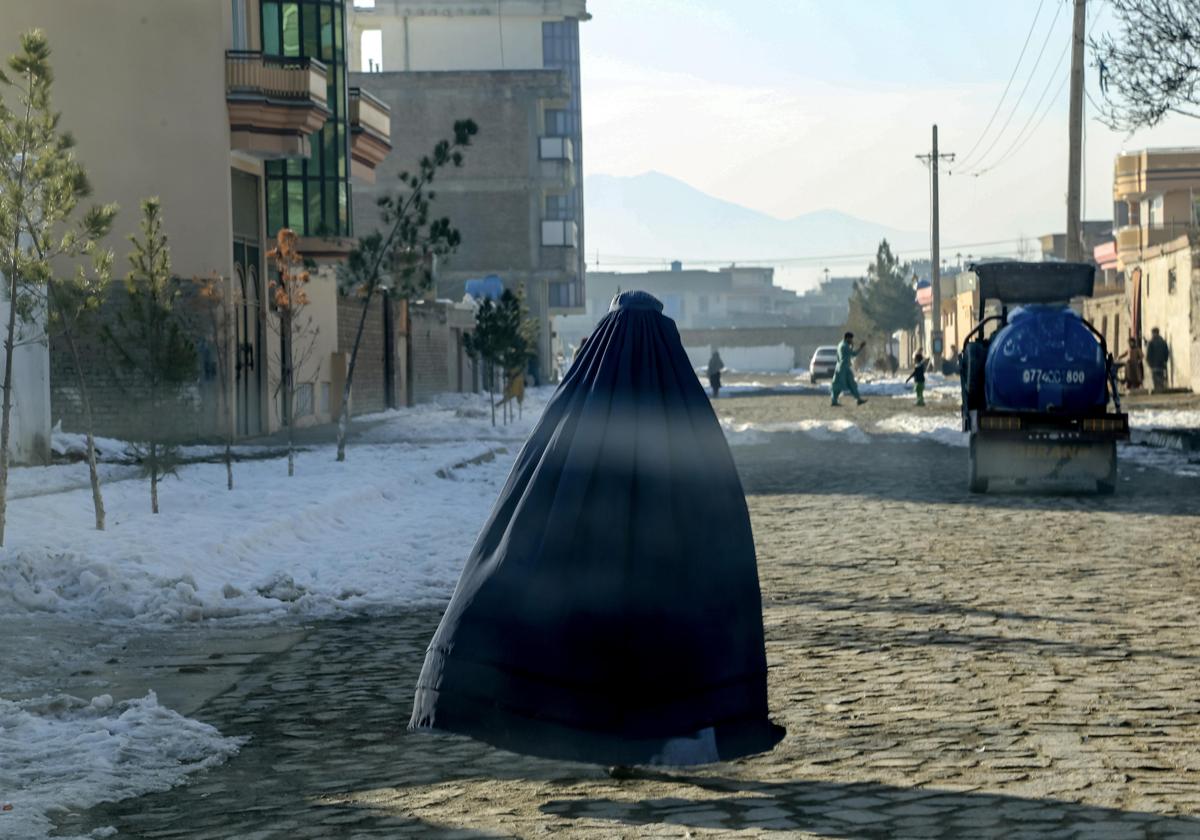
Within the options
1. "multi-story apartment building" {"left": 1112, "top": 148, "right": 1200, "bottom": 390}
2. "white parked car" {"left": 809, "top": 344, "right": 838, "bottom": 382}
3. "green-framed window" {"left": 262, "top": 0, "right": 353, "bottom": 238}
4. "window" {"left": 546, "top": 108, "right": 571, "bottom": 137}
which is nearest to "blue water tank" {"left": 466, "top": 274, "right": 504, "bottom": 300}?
"window" {"left": 546, "top": 108, "right": 571, "bottom": 137}

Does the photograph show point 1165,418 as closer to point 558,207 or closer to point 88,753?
point 88,753

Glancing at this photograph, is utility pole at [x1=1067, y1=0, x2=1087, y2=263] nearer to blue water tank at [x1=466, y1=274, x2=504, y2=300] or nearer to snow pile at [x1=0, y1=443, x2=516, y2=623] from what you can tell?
snow pile at [x1=0, y1=443, x2=516, y2=623]

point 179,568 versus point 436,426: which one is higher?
point 179,568

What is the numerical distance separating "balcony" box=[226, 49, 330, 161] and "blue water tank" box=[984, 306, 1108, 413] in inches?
649

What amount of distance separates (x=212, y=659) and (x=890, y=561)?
223 inches

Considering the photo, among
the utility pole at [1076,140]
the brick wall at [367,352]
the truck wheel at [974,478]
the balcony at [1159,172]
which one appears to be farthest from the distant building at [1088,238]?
the truck wheel at [974,478]

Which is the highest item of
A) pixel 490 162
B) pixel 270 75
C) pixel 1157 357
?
pixel 490 162

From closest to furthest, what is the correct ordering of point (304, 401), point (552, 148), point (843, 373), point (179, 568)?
1. point (179, 568)
2. point (304, 401)
3. point (843, 373)
4. point (552, 148)

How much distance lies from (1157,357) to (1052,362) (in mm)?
29740

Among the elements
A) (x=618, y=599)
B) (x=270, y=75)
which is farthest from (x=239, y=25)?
(x=618, y=599)

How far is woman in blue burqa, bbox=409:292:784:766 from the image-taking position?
6.02 meters

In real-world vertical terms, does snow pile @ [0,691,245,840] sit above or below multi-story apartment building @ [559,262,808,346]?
below

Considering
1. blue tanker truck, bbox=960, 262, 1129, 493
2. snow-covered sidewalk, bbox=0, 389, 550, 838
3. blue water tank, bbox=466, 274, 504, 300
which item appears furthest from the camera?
blue water tank, bbox=466, 274, 504, 300

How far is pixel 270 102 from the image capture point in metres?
31.0
